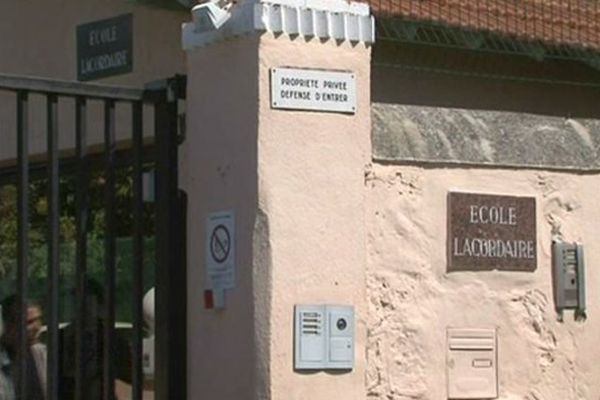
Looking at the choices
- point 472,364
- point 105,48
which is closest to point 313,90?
point 472,364

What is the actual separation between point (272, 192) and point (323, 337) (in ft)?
2.03

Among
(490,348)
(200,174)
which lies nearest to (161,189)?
(200,174)

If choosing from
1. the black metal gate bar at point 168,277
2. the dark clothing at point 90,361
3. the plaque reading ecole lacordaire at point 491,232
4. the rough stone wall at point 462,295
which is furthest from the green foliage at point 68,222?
the plaque reading ecole lacordaire at point 491,232

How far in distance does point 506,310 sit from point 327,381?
1.10 meters

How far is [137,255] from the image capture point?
22.8 feet

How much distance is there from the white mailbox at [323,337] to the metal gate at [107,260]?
63 centimetres

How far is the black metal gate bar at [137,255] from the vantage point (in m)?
6.91

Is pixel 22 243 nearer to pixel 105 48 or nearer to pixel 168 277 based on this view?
pixel 168 277

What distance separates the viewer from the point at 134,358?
6.92 m

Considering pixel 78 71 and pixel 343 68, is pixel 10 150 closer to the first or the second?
pixel 78 71

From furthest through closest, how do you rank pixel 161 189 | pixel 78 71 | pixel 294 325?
pixel 78 71 → pixel 161 189 → pixel 294 325

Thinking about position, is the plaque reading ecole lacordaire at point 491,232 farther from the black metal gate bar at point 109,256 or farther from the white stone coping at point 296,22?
the black metal gate bar at point 109,256

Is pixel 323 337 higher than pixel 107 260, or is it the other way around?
pixel 107 260

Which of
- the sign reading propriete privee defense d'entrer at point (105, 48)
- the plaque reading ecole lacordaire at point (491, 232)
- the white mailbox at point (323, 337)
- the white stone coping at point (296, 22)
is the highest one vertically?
the sign reading propriete privee defense d'entrer at point (105, 48)
